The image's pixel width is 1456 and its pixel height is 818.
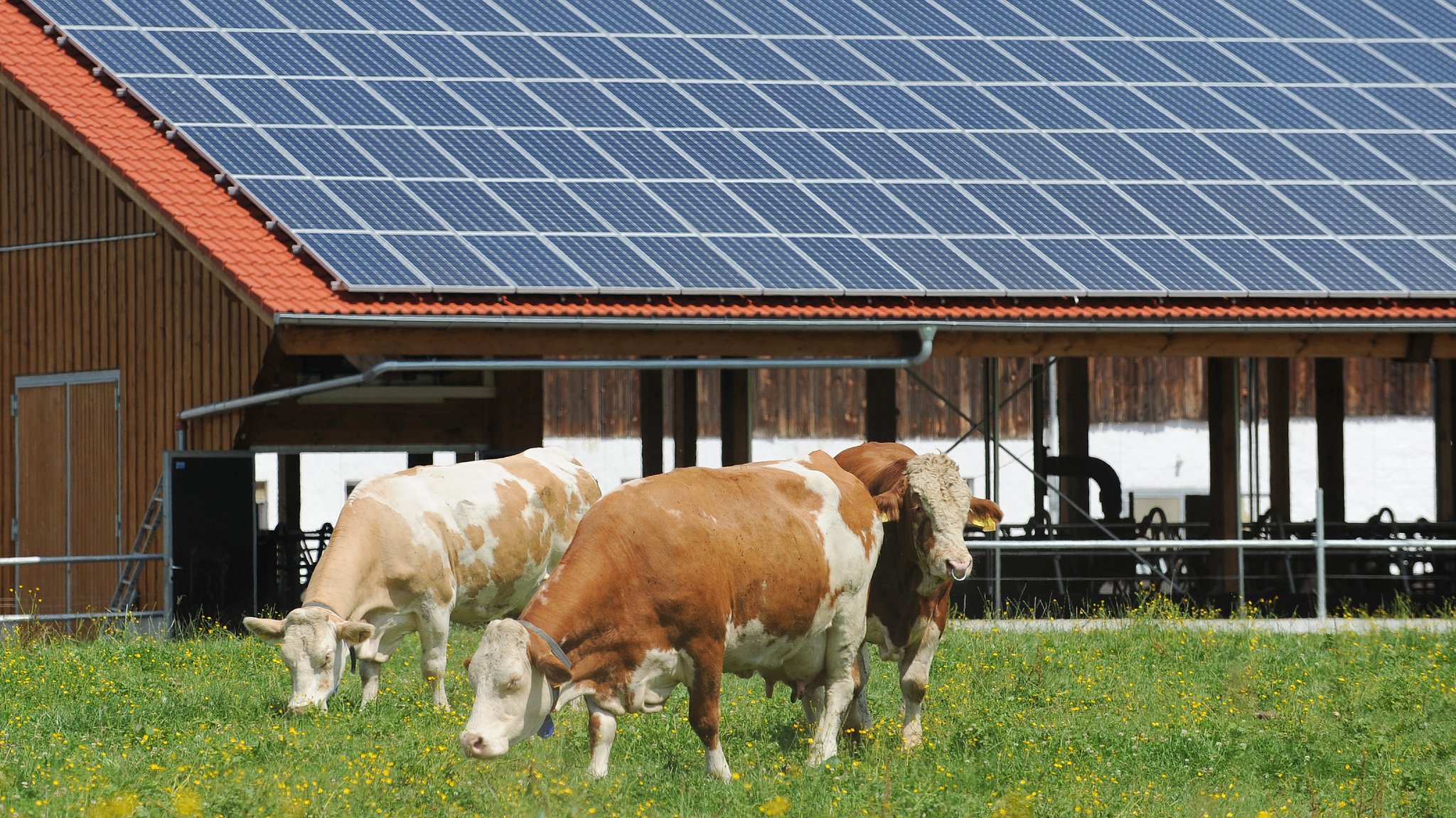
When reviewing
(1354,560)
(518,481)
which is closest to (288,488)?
(518,481)

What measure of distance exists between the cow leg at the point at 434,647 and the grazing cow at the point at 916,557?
9.88 ft

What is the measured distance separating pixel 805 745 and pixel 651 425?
33.0ft

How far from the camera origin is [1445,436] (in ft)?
70.6

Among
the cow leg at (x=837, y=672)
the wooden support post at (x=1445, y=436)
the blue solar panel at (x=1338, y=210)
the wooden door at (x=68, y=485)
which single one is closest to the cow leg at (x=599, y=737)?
the cow leg at (x=837, y=672)

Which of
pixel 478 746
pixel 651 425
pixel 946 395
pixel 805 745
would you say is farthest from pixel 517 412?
pixel 946 395

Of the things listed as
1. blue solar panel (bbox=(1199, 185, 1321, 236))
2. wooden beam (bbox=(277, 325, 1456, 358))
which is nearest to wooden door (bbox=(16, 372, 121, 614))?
wooden beam (bbox=(277, 325, 1456, 358))

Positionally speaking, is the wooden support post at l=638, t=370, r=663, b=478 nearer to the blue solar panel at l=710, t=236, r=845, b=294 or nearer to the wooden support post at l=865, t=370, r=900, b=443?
the wooden support post at l=865, t=370, r=900, b=443

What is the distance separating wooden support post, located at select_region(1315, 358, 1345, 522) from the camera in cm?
2150

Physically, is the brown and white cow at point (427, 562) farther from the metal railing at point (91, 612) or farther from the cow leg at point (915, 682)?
the metal railing at point (91, 612)

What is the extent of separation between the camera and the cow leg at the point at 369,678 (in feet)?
38.6

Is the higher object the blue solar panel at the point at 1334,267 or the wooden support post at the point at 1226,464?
the blue solar panel at the point at 1334,267

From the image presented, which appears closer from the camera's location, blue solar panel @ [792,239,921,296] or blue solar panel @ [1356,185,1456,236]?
blue solar panel @ [792,239,921,296]

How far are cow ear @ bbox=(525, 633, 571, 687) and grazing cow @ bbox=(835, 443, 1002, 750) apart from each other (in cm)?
237

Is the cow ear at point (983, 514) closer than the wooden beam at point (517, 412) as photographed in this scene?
Yes
